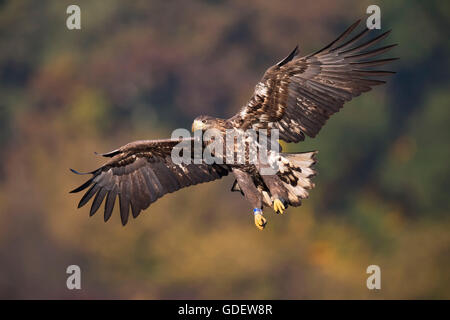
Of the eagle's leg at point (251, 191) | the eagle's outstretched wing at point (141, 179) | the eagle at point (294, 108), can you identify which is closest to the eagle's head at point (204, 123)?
the eagle at point (294, 108)

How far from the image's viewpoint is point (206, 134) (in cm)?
784

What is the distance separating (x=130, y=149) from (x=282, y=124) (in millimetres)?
Answer: 2284

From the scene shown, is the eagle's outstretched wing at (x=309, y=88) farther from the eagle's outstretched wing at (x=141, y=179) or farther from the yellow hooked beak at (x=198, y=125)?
the eagle's outstretched wing at (x=141, y=179)

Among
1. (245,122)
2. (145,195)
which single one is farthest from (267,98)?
(145,195)

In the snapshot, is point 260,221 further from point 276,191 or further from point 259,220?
point 276,191

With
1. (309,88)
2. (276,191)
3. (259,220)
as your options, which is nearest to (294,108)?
(309,88)

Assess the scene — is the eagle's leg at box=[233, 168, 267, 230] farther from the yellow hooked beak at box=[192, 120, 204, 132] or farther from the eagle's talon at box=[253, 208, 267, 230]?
the yellow hooked beak at box=[192, 120, 204, 132]

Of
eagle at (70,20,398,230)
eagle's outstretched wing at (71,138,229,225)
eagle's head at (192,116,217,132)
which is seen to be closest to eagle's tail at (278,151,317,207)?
eagle at (70,20,398,230)

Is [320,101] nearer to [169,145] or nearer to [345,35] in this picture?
[345,35]

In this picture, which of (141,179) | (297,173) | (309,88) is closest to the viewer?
(309,88)

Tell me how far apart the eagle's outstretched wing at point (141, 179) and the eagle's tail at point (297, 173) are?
1286mm

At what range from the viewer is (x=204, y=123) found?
7.81 metres

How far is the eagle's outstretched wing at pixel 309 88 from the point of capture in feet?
24.6

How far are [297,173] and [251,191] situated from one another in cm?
66
